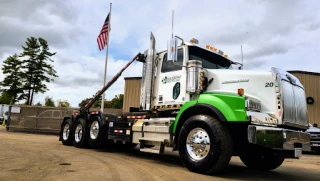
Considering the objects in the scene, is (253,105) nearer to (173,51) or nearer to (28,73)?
(173,51)

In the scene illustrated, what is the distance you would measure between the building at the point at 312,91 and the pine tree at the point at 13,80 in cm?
3068

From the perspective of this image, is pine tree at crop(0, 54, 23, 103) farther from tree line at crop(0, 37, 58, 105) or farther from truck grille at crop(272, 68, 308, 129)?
truck grille at crop(272, 68, 308, 129)

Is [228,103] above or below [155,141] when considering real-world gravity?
above

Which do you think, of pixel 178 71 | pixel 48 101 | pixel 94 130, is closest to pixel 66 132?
pixel 94 130

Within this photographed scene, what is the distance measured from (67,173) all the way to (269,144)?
382cm

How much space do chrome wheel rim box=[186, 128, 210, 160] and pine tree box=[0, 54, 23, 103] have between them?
34066mm

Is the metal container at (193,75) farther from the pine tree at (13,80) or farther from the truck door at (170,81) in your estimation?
the pine tree at (13,80)

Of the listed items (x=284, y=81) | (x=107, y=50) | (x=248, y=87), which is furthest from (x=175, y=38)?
(x=107, y=50)

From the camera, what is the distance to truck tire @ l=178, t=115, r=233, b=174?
18.5ft

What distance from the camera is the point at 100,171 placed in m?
5.86

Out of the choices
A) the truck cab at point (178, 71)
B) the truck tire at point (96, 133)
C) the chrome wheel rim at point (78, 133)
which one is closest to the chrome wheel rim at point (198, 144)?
the truck cab at point (178, 71)

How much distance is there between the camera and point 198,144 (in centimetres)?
611

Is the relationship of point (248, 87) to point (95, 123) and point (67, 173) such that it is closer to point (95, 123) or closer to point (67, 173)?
point (67, 173)

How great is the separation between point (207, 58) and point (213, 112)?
2.09 metres
